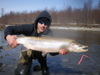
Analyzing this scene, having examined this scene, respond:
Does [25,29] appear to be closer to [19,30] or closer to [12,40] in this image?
[19,30]

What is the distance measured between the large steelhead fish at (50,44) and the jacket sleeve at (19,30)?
0.39 m

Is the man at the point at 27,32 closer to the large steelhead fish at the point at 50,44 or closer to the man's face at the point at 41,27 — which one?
the man's face at the point at 41,27

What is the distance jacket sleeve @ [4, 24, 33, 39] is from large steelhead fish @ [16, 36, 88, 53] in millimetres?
389

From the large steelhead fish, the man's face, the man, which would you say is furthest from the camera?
the man's face

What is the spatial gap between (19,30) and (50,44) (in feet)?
3.09

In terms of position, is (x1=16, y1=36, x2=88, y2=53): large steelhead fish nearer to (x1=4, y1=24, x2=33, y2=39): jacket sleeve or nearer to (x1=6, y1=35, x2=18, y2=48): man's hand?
(x1=6, y1=35, x2=18, y2=48): man's hand

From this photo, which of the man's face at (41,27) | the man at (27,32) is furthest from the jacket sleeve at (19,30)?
the man's face at (41,27)

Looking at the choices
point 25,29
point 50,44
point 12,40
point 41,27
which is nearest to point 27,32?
point 25,29

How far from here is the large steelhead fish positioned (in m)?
4.60

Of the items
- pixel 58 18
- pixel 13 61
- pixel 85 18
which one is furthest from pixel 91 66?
pixel 58 18

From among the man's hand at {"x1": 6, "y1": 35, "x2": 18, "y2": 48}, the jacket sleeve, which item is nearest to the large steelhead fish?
the man's hand at {"x1": 6, "y1": 35, "x2": 18, "y2": 48}

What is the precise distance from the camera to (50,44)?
4.71 meters

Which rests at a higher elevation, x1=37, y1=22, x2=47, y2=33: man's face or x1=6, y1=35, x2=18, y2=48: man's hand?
x1=37, y1=22, x2=47, y2=33: man's face

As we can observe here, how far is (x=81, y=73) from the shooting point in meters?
7.59
